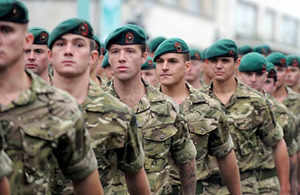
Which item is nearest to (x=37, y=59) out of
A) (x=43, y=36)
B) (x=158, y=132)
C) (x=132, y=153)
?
(x=43, y=36)

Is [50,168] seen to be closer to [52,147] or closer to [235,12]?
[52,147]

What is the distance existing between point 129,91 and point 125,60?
0.28 meters

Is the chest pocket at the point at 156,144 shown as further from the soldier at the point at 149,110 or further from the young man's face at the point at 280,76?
the young man's face at the point at 280,76

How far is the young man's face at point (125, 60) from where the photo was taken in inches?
297

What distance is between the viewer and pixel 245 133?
992 centimetres

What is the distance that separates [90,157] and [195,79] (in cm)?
802

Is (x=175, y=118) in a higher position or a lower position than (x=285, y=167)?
higher

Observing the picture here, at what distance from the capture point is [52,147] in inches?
199

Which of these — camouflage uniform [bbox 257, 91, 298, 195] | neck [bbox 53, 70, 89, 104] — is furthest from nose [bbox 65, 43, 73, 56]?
camouflage uniform [bbox 257, 91, 298, 195]

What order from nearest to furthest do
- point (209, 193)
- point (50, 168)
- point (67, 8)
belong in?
point (50, 168)
point (209, 193)
point (67, 8)

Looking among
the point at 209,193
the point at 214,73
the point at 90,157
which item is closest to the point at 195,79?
the point at 214,73

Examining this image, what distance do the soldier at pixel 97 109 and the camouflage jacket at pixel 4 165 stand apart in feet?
4.62

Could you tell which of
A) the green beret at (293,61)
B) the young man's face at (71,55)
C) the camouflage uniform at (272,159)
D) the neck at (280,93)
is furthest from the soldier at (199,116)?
the green beret at (293,61)

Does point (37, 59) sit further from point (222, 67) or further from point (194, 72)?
point (194, 72)
